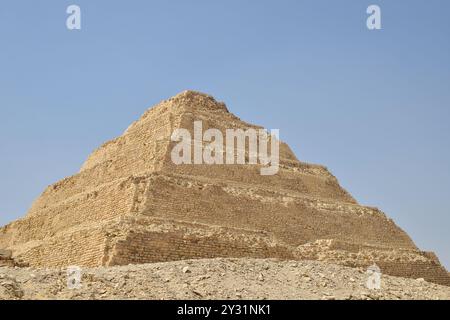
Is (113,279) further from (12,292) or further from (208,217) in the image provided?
(208,217)

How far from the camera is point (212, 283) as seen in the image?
15.7m

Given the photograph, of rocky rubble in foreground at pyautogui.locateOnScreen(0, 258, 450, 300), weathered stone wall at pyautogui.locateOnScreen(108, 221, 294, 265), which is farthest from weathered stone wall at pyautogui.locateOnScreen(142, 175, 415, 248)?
rocky rubble in foreground at pyautogui.locateOnScreen(0, 258, 450, 300)

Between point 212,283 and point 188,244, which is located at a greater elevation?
point 188,244

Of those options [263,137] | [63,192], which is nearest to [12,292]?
[63,192]

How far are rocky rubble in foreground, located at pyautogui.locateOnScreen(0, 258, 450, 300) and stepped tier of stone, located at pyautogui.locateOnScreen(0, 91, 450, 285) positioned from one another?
432 cm

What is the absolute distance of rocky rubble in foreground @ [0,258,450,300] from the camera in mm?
14102

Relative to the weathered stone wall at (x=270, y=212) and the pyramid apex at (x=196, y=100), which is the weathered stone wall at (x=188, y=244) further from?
the pyramid apex at (x=196, y=100)

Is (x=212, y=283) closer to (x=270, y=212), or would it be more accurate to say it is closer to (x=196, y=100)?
(x=270, y=212)

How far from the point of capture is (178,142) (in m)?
28.1

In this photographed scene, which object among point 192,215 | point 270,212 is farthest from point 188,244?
point 270,212

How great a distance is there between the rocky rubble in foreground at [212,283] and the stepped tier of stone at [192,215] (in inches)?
170

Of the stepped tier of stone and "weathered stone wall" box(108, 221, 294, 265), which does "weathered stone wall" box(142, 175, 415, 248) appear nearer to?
the stepped tier of stone

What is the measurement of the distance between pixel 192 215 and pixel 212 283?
9.39 m
